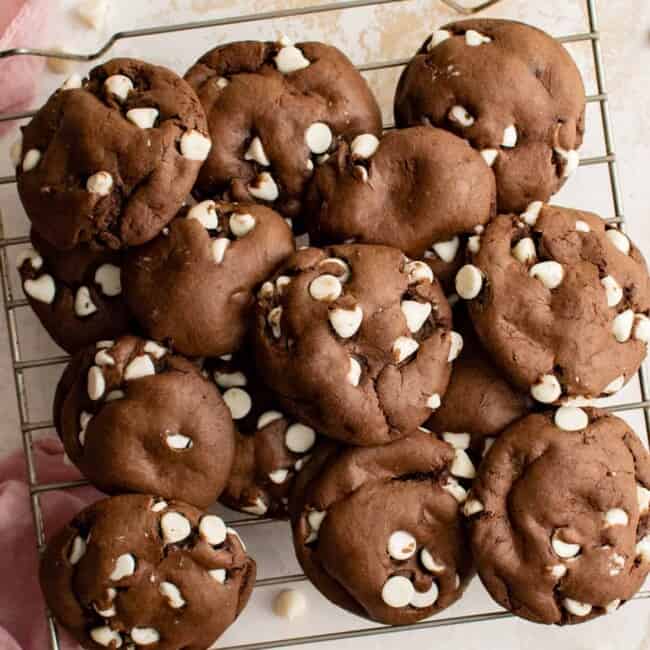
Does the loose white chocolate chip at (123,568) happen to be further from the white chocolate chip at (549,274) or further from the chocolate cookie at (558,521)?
the white chocolate chip at (549,274)

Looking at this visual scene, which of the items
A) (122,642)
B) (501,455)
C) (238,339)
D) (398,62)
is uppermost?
(398,62)

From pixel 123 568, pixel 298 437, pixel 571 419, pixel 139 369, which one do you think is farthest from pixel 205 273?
pixel 571 419

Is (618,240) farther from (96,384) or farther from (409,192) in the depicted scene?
(96,384)

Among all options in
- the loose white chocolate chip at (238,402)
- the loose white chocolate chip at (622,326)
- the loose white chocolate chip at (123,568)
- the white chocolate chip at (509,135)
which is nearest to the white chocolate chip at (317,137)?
the white chocolate chip at (509,135)

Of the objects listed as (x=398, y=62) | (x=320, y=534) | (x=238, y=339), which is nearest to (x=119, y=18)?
(x=398, y=62)

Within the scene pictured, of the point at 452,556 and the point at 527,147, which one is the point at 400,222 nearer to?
the point at 527,147

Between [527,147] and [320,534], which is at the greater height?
[527,147]

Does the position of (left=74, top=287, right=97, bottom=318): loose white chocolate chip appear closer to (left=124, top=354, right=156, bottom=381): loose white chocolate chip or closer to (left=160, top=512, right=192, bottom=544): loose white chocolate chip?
(left=124, top=354, right=156, bottom=381): loose white chocolate chip
